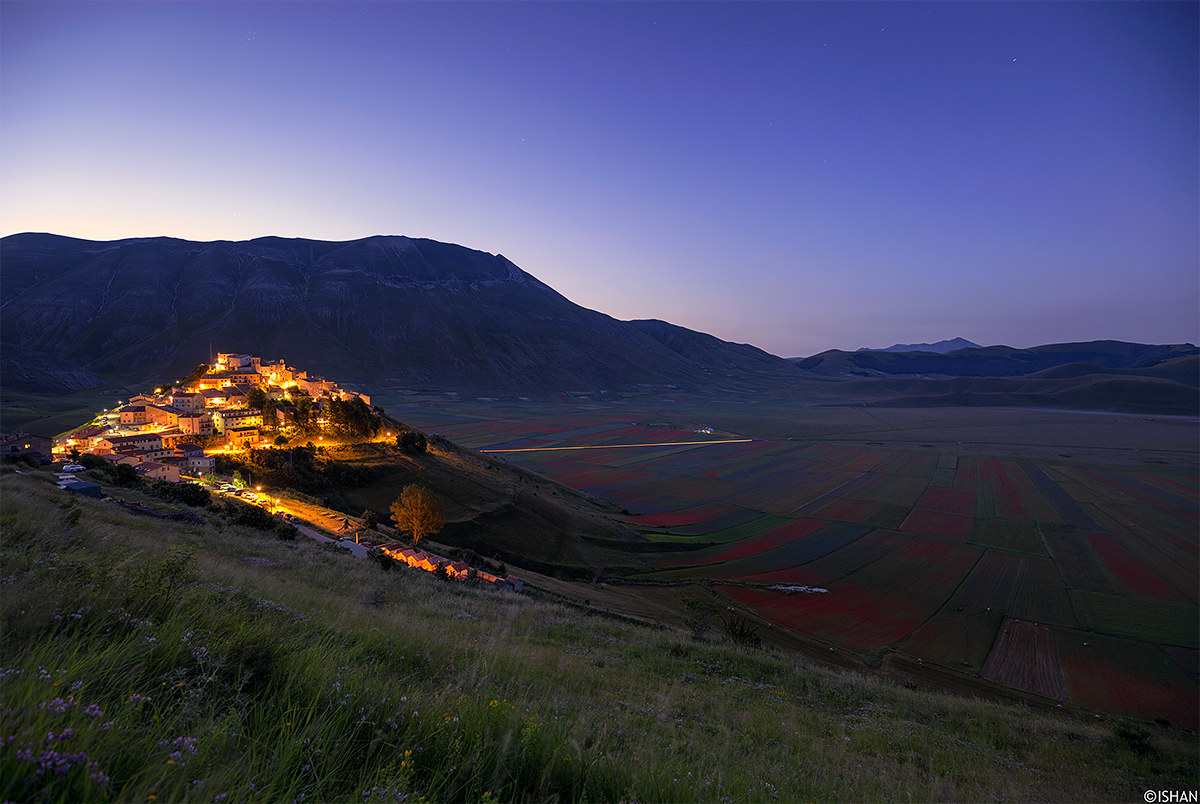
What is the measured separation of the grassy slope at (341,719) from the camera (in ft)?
7.18

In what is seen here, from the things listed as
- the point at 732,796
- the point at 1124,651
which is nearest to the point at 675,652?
→ the point at 732,796

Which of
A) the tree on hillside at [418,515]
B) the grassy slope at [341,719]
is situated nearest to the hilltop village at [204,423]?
the tree on hillside at [418,515]

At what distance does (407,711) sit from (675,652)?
12457mm

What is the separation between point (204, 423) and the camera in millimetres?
63250

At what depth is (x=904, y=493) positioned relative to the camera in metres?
74.7

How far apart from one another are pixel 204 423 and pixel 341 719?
7879 centimetres

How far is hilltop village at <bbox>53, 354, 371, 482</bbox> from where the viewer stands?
51562 mm

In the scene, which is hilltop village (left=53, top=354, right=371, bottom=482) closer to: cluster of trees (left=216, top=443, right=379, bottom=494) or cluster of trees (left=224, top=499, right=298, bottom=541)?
cluster of trees (left=216, top=443, right=379, bottom=494)

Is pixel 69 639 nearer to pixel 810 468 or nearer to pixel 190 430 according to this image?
pixel 190 430

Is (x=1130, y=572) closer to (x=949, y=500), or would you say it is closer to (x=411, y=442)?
(x=949, y=500)

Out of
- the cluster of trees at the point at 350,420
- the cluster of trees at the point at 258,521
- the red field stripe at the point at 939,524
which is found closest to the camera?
the cluster of trees at the point at 258,521

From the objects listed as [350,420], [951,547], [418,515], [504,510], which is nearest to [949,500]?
[951,547]

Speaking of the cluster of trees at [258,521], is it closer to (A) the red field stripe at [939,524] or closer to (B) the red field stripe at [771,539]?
(B) the red field stripe at [771,539]

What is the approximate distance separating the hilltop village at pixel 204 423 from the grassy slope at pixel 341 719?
5544 cm
